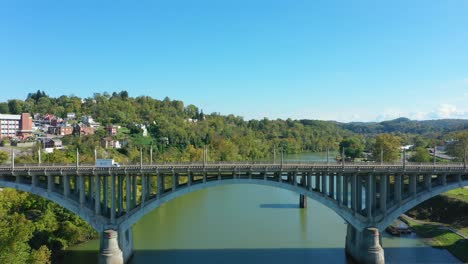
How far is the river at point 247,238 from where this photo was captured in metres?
30.2

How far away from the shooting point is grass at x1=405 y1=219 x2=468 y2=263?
102ft

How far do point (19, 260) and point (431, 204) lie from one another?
138 ft

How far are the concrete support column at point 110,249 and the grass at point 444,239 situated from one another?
2686 centimetres

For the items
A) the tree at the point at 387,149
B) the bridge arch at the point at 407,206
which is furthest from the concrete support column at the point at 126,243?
the tree at the point at 387,149

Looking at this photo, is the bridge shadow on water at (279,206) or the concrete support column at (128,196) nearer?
the concrete support column at (128,196)

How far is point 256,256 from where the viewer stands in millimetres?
30328

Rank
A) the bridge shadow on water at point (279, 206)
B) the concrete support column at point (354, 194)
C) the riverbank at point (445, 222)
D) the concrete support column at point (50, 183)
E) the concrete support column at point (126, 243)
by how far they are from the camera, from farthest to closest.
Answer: the bridge shadow on water at point (279, 206), the riverbank at point (445, 222), the concrete support column at point (354, 194), the concrete support column at point (126, 243), the concrete support column at point (50, 183)

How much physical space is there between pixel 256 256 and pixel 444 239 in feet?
58.8

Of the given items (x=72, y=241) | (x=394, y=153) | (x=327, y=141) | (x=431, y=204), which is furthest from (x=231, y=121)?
(x=72, y=241)

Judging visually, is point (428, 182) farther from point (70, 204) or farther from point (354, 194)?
point (70, 204)

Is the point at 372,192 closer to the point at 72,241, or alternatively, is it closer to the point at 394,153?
the point at 72,241

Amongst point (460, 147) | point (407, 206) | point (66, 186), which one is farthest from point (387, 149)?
point (66, 186)

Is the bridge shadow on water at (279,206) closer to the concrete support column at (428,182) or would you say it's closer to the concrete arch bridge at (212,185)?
the concrete arch bridge at (212,185)

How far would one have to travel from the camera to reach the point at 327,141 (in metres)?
144
